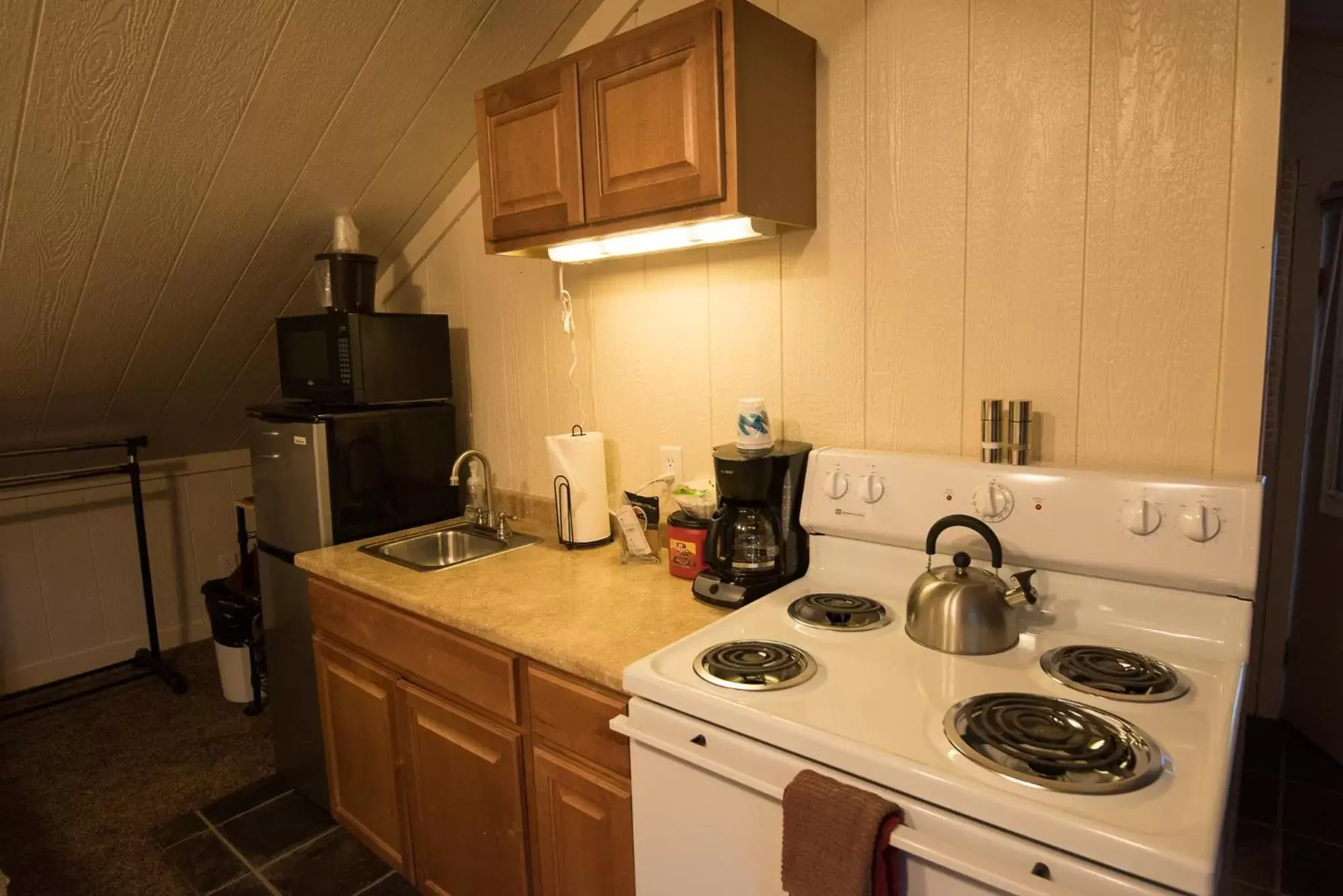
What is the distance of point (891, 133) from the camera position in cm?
158

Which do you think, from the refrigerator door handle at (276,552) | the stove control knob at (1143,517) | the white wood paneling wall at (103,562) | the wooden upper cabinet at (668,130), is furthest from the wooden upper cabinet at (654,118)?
the white wood paneling wall at (103,562)

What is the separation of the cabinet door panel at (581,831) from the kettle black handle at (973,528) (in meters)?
0.68

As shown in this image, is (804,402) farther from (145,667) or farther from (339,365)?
(145,667)

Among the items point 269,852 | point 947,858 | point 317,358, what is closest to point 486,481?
point 317,358

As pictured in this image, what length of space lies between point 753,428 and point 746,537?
228mm

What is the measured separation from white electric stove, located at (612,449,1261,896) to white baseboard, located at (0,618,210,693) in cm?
325

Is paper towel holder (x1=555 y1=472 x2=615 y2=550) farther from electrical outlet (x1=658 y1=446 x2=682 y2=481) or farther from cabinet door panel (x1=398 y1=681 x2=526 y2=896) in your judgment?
cabinet door panel (x1=398 y1=681 x2=526 y2=896)

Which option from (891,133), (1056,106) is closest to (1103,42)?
(1056,106)

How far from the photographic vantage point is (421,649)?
1739 millimetres

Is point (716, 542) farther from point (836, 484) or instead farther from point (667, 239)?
point (667, 239)

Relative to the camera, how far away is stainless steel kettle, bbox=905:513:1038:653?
1239 mm

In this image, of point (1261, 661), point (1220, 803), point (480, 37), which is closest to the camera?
point (1220, 803)

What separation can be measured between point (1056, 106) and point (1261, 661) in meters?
2.36

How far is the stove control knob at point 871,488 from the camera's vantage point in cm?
152
